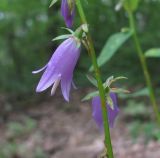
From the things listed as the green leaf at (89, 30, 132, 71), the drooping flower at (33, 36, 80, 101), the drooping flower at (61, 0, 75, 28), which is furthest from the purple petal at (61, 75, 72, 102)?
the green leaf at (89, 30, 132, 71)

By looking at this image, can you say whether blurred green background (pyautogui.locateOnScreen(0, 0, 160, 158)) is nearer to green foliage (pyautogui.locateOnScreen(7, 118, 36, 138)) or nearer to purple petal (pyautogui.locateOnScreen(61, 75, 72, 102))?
green foliage (pyautogui.locateOnScreen(7, 118, 36, 138))

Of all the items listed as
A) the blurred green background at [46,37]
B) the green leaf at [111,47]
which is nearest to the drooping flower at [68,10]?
the green leaf at [111,47]

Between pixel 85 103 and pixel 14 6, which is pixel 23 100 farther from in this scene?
pixel 14 6

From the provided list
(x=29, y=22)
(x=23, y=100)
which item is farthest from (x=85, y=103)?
(x=29, y=22)

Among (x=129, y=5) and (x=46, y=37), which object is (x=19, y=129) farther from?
(x=129, y=5)

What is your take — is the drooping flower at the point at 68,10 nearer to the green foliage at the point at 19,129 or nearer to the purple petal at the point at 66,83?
the purple petal at the point at 66,83

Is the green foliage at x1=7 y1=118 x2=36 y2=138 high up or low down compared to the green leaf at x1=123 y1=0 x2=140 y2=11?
down
